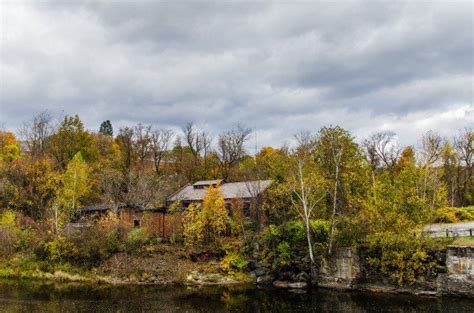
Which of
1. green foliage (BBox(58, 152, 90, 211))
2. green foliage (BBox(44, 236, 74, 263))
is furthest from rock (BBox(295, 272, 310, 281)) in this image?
green foliage (BBox(58, 152, 90, 211))

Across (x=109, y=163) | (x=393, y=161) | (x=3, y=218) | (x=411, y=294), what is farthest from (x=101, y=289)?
(x=393, y=161)

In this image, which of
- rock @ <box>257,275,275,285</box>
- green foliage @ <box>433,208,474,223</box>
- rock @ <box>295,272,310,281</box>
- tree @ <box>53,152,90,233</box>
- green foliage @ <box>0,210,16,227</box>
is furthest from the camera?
green foliage @ <box>433,208,474,223</box>

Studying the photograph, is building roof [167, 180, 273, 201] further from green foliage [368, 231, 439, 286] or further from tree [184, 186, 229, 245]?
green foliage [368, 231, 439, 286]

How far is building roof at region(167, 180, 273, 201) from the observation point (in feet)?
144

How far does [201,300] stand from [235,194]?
20458 millimetres

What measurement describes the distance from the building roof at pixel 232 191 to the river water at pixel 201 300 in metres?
14.5

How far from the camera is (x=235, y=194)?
46.6 m

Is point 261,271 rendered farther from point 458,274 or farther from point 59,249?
point 59,249

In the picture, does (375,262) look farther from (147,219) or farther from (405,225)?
(147,219)

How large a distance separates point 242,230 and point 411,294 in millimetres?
16193

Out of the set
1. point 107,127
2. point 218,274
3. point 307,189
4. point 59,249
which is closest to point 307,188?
point 307,189

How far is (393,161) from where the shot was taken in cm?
6122

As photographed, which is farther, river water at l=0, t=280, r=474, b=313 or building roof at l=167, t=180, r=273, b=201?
building roof at l=167, t=180, r=273, b=201

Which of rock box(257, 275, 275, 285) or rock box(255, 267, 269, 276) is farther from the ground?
rock box(255, 267, 269, 276)
